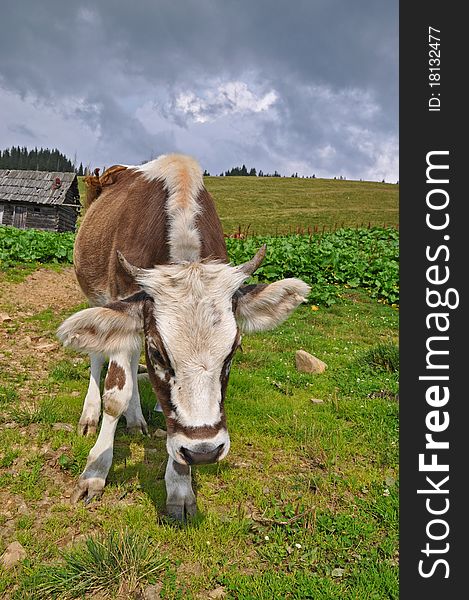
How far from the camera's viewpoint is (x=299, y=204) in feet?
215

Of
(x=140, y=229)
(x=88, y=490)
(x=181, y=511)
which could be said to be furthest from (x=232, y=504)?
(x=140, y=229)

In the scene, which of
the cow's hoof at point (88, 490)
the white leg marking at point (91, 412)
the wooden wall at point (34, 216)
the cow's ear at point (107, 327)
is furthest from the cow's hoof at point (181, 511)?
the wooden wall at point (34, 216)

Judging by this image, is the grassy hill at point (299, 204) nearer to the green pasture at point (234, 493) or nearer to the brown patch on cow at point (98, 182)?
the brown patch on cow at point (98, 182)

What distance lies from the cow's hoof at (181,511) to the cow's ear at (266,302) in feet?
5.11

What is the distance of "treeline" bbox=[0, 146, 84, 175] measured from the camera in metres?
120

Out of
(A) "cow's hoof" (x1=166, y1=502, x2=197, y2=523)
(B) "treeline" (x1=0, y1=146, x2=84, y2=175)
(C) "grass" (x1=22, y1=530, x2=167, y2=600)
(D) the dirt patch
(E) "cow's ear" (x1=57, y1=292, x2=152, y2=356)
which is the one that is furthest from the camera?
(B) "treeline" (x1=0, y1=146, x2=84, y2=175)

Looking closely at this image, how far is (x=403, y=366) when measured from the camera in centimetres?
427

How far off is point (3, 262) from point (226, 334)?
13374mm

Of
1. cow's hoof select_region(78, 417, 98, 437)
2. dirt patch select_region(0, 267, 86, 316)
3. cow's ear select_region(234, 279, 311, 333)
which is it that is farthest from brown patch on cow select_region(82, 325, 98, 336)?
dirt patch select_region(0, 267, 86, 316)

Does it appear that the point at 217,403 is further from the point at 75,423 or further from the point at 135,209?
the point at 75,423

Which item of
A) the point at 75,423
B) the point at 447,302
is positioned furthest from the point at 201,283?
the point at 75,423

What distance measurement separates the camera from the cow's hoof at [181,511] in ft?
12.5

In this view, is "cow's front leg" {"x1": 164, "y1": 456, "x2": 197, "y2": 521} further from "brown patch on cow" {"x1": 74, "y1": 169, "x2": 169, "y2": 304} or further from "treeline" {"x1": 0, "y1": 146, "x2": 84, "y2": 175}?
"treeline" {"x1": 0, "y1": 146, "x2": 84, "y2": 175}

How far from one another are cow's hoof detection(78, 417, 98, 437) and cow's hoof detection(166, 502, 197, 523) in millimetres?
1637
